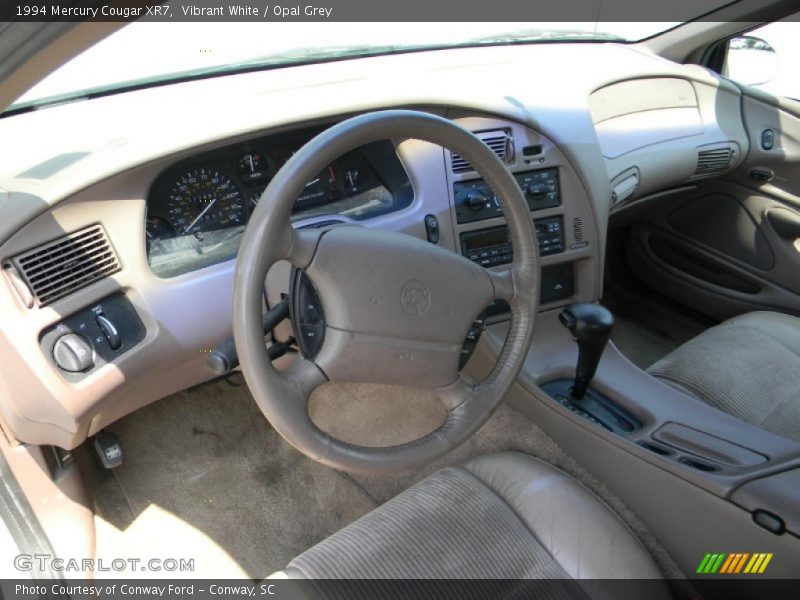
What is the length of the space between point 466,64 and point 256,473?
141 cm

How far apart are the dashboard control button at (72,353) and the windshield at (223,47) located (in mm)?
473

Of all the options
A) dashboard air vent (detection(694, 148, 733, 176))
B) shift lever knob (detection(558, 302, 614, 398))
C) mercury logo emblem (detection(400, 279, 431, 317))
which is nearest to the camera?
mercury logo emblem (detection(400, 279, 431, 317))

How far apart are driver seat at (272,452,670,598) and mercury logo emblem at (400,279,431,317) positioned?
503 mm

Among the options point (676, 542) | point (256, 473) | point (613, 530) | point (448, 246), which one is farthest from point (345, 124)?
point (256, 473)

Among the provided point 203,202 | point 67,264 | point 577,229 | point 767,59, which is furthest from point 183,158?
point 767,59

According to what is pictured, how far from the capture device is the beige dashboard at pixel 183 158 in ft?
4.14

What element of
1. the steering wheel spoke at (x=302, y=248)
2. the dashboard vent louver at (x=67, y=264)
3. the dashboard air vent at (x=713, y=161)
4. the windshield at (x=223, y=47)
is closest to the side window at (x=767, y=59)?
the dashboard air vent at (x=713, y=161)

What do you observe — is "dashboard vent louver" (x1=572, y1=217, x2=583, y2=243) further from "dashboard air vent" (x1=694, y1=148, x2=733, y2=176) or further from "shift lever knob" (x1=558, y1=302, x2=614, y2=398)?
"dashboard air vent" (x1=694, y1=148, x2=733, y2=176)

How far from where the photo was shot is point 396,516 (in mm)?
1414

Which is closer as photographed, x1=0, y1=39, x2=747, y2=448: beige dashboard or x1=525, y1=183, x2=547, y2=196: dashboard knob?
x1=0, y1=39, x2=747, y2=448: beige dashboard

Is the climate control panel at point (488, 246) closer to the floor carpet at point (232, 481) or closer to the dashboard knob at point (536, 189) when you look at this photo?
the dashboard knob at point (536, 189)

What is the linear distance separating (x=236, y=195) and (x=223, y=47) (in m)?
0.45

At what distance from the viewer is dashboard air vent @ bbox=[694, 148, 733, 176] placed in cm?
247

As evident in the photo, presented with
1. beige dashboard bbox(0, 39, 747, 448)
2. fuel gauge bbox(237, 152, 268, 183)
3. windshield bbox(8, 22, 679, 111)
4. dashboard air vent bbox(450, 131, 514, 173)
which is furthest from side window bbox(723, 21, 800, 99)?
fuel gauge bbox(237, 152, 268, 183)
